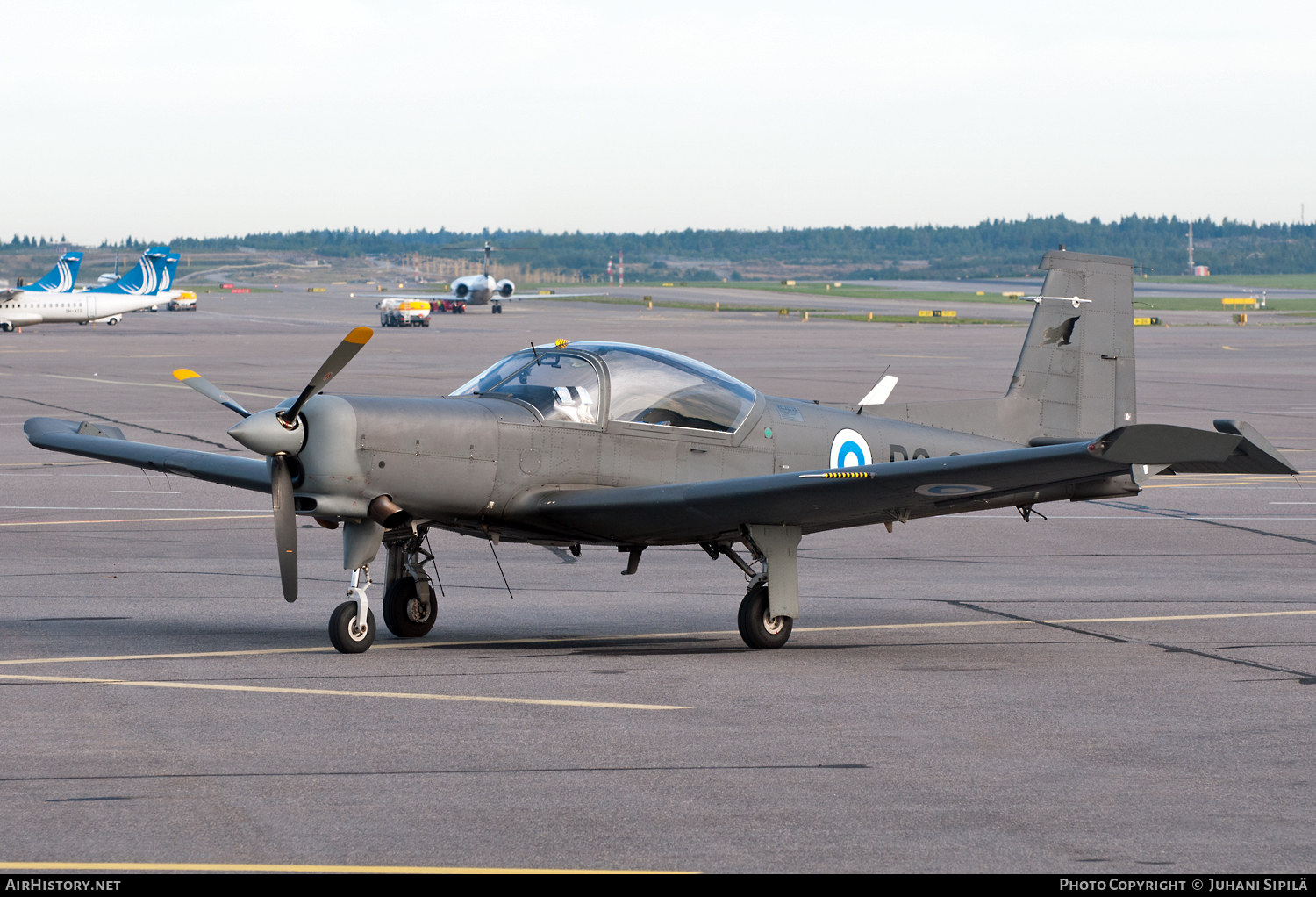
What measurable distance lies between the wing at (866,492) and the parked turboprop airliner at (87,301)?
8144 cm

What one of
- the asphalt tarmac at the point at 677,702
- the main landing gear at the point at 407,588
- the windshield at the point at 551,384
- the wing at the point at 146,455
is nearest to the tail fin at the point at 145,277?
the asphalt tarmac at the point at 677,702

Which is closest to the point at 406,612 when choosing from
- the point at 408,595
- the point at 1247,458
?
the point at 408,595

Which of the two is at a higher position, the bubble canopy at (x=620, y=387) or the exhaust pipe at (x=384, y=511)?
the bubble canopy at (x=620, y=387)

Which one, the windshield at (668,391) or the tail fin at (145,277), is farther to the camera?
the tail fin at (145,277)

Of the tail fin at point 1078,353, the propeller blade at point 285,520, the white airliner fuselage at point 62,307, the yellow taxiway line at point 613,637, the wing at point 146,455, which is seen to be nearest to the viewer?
the propeller blade at point 285,520

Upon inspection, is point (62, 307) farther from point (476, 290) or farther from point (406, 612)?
point (406, 612)

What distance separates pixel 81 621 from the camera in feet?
40.4

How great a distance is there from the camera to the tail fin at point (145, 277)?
3696 inches

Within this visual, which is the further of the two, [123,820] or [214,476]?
[214,476]

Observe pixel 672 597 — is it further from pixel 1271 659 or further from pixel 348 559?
pixel 1271 659

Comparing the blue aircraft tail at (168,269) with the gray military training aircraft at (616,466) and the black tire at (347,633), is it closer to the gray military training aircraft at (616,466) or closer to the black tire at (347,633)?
the gray military training aircraft at (616,466)

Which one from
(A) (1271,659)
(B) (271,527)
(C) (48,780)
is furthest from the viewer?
(B) (271,527)
